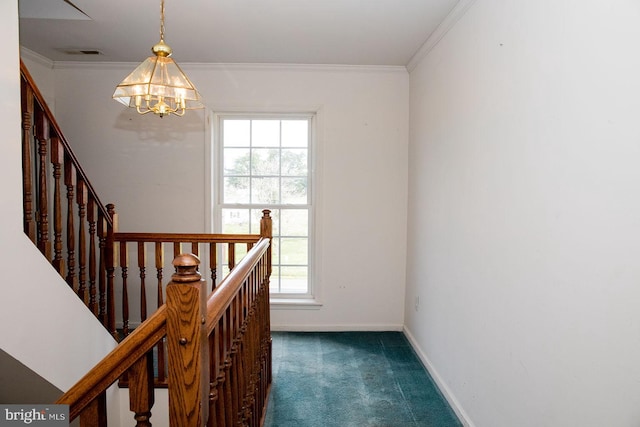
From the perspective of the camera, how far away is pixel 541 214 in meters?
1.66

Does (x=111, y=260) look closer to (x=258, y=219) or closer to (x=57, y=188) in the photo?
(x=57, y=188)

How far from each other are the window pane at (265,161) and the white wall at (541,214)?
1.75 meters

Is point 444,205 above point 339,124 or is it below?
below

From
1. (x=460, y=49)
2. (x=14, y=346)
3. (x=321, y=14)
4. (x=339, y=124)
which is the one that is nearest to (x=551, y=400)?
(x=460, y=49)

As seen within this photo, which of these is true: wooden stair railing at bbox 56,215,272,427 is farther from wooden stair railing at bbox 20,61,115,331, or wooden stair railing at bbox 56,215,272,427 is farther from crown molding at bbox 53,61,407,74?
crown molding at bbox 53,61,407,74

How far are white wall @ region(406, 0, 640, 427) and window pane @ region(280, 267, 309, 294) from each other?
1662mm

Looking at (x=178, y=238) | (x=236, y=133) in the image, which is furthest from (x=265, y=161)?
(x=178, y=238)

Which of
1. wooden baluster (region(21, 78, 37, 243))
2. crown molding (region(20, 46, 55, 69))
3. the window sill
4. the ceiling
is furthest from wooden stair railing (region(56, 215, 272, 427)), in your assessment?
crown molding (region(20, 46, 55, 69))

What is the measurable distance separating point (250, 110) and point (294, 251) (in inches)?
56.6

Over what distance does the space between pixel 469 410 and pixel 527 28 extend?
2.01m

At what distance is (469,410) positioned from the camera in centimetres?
238

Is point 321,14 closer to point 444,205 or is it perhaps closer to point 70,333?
point 444,205

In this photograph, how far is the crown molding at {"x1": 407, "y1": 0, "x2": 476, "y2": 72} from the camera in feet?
8.20

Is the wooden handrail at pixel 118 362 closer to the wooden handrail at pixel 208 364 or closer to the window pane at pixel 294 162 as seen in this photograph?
the wooden handrail at pixel 208 364
